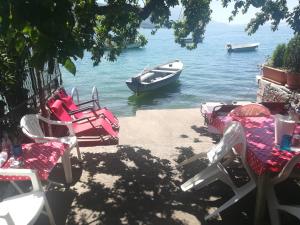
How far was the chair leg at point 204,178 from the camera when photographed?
15.4 feet

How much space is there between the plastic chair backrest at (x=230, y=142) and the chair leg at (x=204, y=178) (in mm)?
215

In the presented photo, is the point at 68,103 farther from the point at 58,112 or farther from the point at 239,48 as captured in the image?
the point at 239,48

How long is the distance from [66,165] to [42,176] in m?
1.27

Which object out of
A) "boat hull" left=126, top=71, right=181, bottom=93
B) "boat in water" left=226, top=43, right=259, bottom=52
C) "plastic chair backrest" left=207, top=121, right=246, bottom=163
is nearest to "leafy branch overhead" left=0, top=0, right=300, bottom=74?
"plastic chair backrest" left=207, top=121, right=246, bottom=163

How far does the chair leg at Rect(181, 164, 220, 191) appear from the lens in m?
4.69

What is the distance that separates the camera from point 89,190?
523 cm

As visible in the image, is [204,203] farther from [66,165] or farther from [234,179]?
[66,165]

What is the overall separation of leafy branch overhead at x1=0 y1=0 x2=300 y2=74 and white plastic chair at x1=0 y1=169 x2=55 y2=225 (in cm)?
174

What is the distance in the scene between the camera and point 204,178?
4.79 meters

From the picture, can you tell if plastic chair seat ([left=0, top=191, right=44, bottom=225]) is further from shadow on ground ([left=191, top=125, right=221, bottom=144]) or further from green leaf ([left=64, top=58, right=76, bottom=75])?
shadow on ground ([left=191, top=125, right=221, bottom=144])

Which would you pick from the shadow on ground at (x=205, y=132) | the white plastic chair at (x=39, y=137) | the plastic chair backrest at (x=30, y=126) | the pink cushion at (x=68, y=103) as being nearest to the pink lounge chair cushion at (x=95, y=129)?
the white plastic chair at (x=39, y=137)

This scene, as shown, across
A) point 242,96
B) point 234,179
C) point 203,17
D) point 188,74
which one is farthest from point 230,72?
point 234,179

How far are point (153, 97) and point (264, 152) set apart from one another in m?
21.5

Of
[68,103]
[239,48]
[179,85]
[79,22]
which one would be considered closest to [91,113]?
[68,103]
